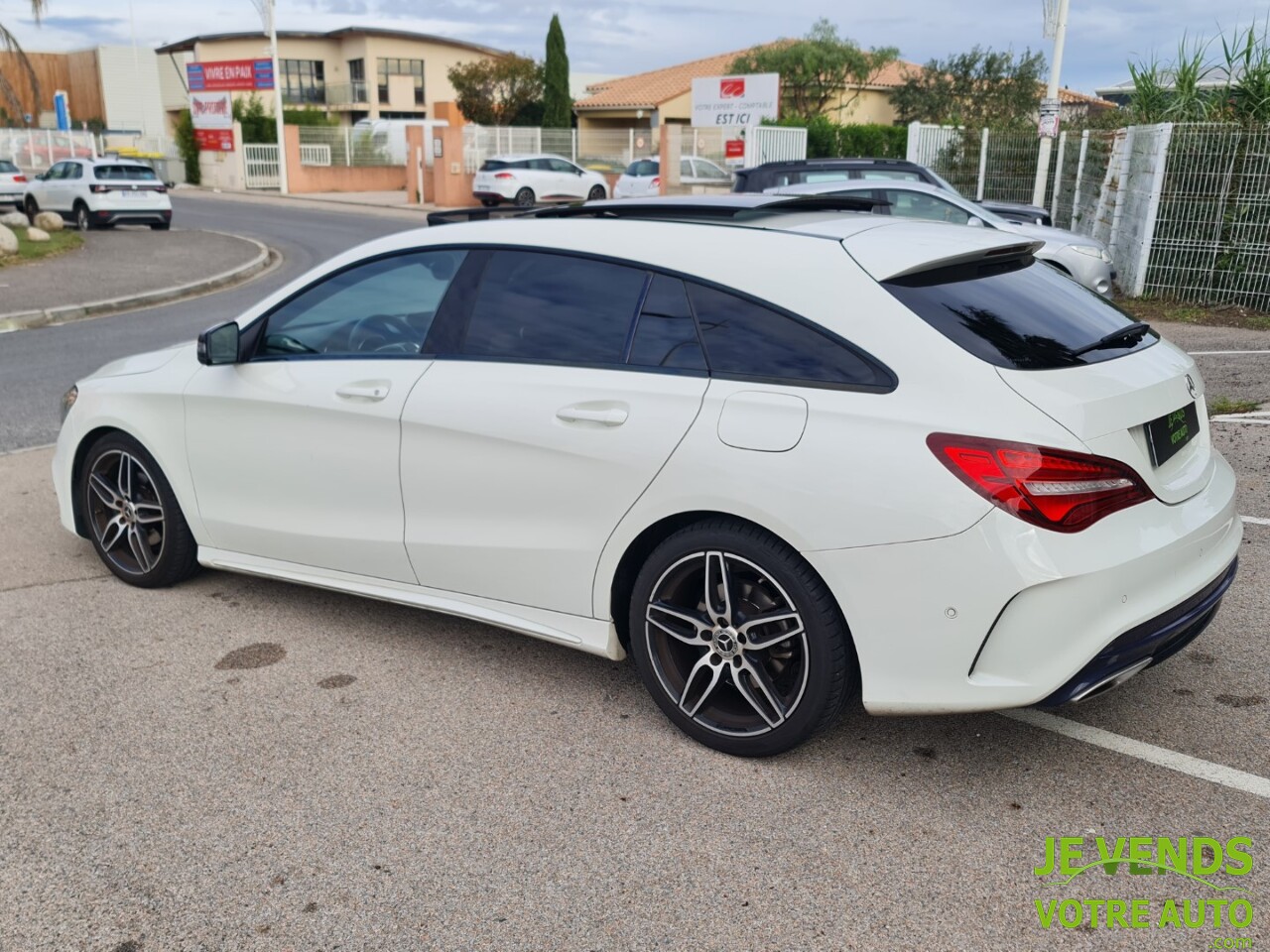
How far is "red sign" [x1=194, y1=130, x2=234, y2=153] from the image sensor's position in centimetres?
4666

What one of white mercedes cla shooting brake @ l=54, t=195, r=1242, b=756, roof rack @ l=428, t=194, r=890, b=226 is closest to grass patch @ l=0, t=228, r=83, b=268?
white mercedes cla shooting brake @ l=54, t=195, r=1242, b=756

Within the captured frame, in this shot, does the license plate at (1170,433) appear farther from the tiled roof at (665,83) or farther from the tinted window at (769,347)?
the tiled roof at (665,83)

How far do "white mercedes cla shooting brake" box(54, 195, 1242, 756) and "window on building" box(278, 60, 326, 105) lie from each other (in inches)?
2822

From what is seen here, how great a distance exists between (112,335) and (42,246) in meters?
11.1

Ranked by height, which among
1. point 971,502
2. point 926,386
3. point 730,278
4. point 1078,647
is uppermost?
point 730,278

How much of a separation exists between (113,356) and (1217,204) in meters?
11.5

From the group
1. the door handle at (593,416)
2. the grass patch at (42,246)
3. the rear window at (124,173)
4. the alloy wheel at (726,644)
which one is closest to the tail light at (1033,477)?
the alloy wheel at (726,644)

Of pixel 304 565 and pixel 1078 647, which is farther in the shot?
pixel 304 565

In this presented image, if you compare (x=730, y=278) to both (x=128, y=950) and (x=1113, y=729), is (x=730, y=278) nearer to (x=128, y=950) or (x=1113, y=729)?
(x=1113, y=729)

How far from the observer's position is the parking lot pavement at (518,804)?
278cm

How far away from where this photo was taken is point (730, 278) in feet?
11.5

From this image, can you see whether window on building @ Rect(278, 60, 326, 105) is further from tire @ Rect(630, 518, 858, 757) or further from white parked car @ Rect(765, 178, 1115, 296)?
tire @ Rect(630, 518, 858, 757)

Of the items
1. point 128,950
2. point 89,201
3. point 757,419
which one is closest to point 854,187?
point 757,419

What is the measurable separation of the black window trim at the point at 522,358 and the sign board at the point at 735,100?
23.1 meters
